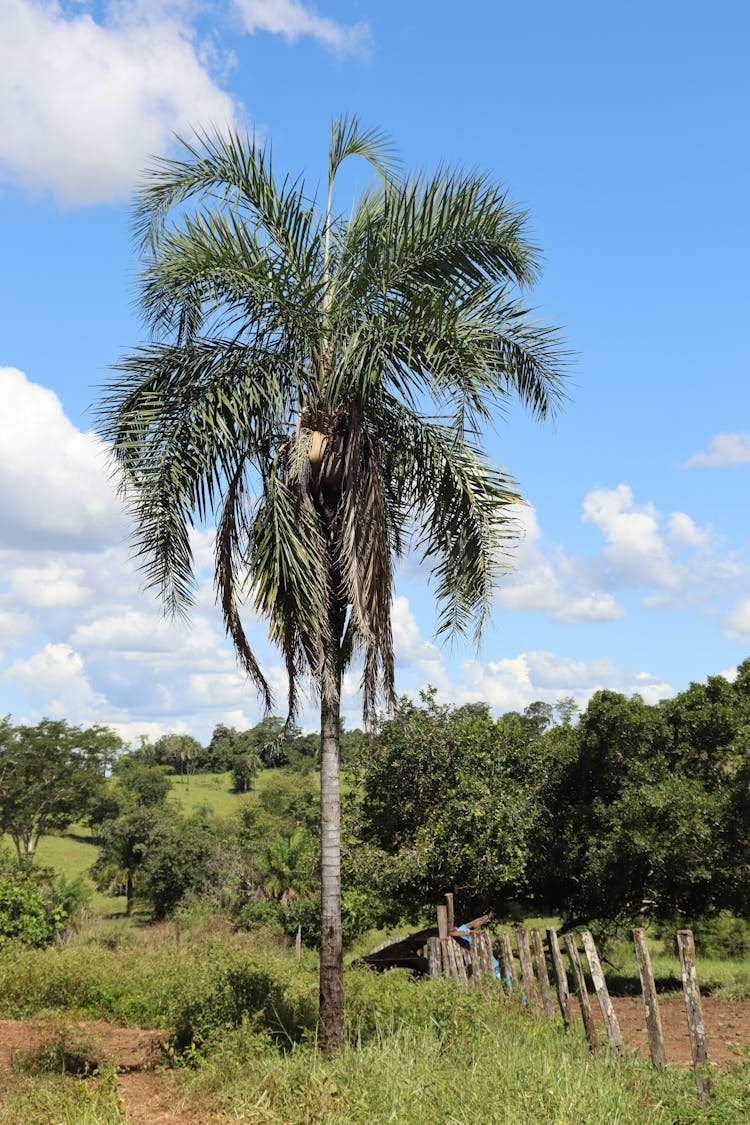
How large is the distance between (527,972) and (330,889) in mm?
2462

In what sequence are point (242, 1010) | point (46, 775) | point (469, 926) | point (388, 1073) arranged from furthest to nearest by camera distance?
point (46, 775) < point (469, 926) < point (242, 1010) < point (388, 1073)

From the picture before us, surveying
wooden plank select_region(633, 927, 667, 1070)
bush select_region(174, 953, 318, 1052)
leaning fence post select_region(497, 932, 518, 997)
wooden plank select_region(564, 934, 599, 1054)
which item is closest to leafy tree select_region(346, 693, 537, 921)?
bush select_region(174, 953, 318, 1052)

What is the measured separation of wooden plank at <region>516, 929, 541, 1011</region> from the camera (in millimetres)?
9711

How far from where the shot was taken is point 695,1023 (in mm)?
7277

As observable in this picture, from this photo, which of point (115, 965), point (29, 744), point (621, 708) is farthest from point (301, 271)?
point (29, 744)

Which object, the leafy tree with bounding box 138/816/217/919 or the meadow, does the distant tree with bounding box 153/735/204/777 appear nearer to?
the leafy tree with bounding box 138/816/217/919

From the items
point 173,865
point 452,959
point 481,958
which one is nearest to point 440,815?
point 452,959

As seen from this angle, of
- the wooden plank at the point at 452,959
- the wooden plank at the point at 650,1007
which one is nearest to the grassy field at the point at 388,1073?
the wooden plank at the point at 650,1007

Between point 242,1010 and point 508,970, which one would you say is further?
point 242,1010

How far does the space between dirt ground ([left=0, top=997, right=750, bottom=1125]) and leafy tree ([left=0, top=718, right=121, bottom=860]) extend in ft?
89.6

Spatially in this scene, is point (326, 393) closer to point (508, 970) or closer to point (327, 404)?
point (327, 404)

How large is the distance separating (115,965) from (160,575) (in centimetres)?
1023

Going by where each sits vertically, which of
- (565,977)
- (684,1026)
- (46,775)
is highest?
(46,775)

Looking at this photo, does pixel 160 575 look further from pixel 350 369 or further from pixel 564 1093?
pixel 564 1093
